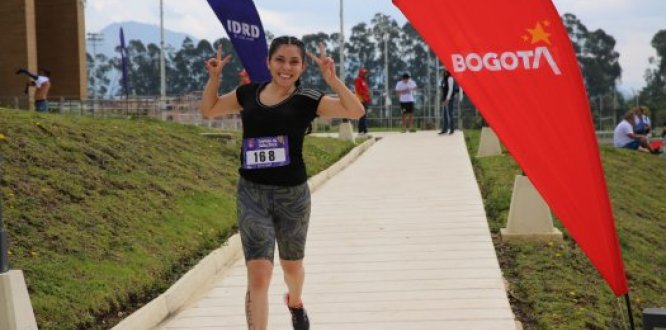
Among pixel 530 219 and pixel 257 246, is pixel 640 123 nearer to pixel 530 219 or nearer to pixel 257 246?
pixel 530 219

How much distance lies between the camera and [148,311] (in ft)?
25.2

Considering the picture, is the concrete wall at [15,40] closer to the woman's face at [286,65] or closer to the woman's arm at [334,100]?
the woman's face at [286,65]

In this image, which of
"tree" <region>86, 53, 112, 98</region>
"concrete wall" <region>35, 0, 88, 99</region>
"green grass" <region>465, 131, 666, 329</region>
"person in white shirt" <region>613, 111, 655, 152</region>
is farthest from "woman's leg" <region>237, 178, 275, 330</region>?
"tree" <region>86, 53, 112, 98</region>

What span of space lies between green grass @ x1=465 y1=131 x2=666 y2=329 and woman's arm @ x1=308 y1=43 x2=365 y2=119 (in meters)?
2.01

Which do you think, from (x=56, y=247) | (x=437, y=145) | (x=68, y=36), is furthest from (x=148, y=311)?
(x=68, y=36)

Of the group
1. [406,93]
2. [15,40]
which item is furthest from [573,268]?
[15,40]

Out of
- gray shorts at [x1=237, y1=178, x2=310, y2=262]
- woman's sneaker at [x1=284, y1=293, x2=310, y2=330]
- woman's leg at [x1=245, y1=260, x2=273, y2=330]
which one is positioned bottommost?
woman's sneaker at [x1=284, y1=293, x2=310, y2=330]

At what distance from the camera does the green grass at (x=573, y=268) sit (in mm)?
7945

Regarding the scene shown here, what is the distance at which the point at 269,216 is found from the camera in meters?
6.25

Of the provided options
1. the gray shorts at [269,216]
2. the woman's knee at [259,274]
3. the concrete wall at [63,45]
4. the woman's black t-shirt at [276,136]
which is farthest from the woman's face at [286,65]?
the concrete wall at [63,45]

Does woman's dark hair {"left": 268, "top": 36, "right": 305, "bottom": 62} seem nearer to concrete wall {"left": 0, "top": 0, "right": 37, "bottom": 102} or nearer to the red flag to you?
the red flag

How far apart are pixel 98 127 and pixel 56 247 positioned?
17.9 ft

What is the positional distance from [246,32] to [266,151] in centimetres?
297

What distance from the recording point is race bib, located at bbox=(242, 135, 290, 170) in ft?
20.1
